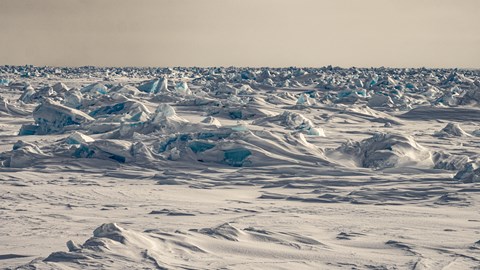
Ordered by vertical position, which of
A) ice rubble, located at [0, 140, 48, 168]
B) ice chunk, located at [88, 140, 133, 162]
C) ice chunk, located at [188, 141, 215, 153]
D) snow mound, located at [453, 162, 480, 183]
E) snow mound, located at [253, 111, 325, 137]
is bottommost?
ice rubble, located at [0, 140, 48, 168]

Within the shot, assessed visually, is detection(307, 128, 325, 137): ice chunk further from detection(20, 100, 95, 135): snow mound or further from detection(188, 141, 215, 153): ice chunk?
detection(20, 100, 95, 135): snow mound

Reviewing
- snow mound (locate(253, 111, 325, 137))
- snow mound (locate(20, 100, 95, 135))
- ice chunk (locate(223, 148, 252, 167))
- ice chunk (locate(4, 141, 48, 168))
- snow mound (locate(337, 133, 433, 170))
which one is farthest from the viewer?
snow mound (locate(20, 100, 95, 135))

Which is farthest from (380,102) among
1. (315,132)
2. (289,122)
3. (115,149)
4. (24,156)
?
(24,156)

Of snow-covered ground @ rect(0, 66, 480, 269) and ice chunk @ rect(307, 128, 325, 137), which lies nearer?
snow-covered ground @ rect(0, 66, 480, 269)

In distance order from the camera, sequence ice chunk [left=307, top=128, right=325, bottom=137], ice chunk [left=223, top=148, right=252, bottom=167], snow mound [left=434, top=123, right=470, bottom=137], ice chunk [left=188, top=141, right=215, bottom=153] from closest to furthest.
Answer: ice chunk [left=223, top=148, right=252, bottom=167] → ice chunk [left=188, top=141, right=215, bottom=153] → ice chunk [left=307, top=128, right=325, bottom=137] → snow mound [left=434, top=123, right=470, bottom=137]

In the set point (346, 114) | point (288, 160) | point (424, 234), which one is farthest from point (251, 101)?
point (424, 234)

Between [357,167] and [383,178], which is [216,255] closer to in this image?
[383,178]

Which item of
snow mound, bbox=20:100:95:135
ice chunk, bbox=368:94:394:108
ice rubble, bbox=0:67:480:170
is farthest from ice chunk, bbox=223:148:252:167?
ice chunk, bbox=368:94:394:108

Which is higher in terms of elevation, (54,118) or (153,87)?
(153,87)

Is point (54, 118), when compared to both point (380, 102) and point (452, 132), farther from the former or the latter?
point (380, 102)

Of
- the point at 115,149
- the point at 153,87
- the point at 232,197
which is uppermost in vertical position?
the point at 153,87

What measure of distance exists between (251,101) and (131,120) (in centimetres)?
632

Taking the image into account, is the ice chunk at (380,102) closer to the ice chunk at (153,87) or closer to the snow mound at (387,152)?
the ice chunk at (153,87)

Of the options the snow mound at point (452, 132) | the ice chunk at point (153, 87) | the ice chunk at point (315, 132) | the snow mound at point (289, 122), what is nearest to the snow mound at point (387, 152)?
the ice chunk at point (315, 132)
